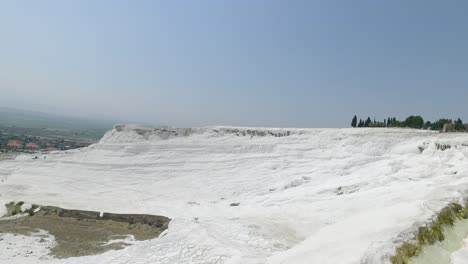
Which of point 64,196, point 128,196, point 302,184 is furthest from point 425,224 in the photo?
point 64,196

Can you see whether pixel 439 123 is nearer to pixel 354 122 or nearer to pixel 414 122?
pixel 414 122

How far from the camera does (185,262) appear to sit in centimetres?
1054

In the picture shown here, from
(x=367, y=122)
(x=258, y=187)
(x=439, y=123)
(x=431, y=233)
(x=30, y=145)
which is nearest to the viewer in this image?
(x=431, y=233)

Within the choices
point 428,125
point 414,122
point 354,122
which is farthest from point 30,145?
point 428,125

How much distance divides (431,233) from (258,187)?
49.0ft

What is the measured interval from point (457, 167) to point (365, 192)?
16.4 ft

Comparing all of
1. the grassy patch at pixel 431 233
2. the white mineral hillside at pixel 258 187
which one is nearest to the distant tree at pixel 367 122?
the white mineral hillside at pixel 258 187

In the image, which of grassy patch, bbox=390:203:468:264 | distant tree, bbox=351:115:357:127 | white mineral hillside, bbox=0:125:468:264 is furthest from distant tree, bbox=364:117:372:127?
grassy patch, bbox=390:203:468:264

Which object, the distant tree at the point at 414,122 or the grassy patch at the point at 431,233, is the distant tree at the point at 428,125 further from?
the grassy patch at the point at 431,233

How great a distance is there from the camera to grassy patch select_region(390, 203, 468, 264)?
7.00 m

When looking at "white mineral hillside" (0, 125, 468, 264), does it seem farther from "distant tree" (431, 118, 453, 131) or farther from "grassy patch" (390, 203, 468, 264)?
"distant tree" (431, 118, 453, 131)

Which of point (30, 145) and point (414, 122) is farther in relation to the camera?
point (30, 145)

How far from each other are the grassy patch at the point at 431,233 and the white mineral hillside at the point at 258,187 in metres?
0.19

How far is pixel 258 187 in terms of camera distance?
22.7 metres
